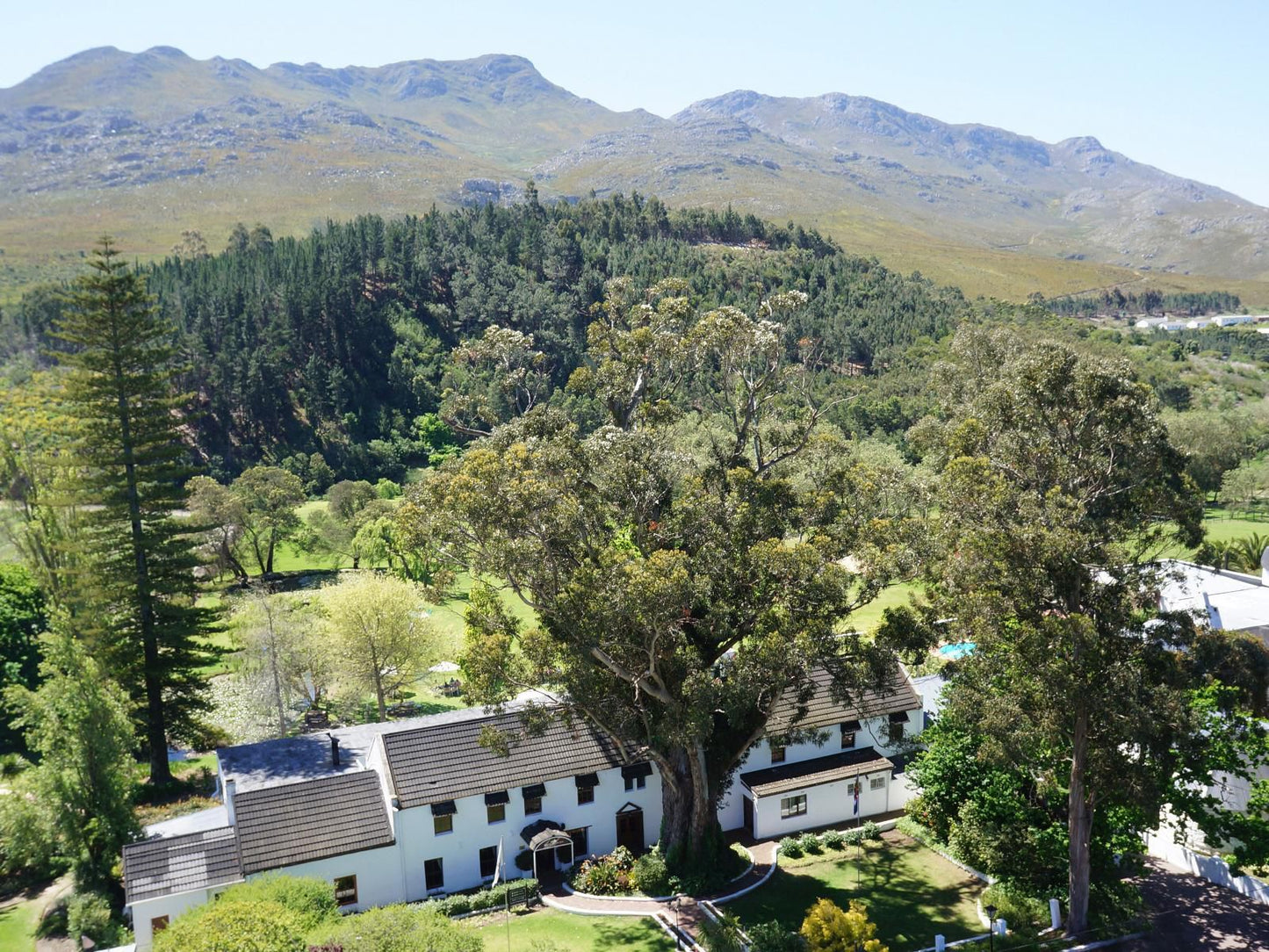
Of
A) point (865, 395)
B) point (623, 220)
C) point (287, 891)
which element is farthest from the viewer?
point (623, 220)

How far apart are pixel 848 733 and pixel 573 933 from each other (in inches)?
510

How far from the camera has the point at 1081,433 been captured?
70.5 ft

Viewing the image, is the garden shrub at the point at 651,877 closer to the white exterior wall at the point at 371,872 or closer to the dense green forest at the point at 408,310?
the white exterior wall at the point at 371,872

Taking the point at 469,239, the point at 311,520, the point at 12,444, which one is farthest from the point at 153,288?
the point at 12,444

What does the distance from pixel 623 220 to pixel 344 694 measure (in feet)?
371

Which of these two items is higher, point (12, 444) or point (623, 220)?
point (623, 220)

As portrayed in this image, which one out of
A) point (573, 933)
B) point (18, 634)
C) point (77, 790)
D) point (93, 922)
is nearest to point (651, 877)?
point (573, 933)

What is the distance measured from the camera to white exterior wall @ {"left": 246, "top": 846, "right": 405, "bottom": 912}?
2616 cm

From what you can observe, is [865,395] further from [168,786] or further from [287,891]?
[287,891]

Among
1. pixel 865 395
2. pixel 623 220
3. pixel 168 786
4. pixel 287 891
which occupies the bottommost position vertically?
pixel 168 786

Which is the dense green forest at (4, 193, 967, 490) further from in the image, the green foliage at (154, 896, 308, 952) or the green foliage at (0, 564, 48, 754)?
the green foliage at (154, 896, 308, 952)

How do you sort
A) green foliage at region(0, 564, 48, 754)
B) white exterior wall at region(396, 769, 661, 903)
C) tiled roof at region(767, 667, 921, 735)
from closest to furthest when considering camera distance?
white exterior wall at region(396, 769, 661, 903), tiled roof at region(767, 667, 921, 735), green foliage at region(0, 564, 48, 754)

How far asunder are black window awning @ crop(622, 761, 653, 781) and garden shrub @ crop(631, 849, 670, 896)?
3253 millimetres

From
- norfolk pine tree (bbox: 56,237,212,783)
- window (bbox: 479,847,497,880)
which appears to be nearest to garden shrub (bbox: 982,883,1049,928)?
window (bbox: 479,847,497,880)
